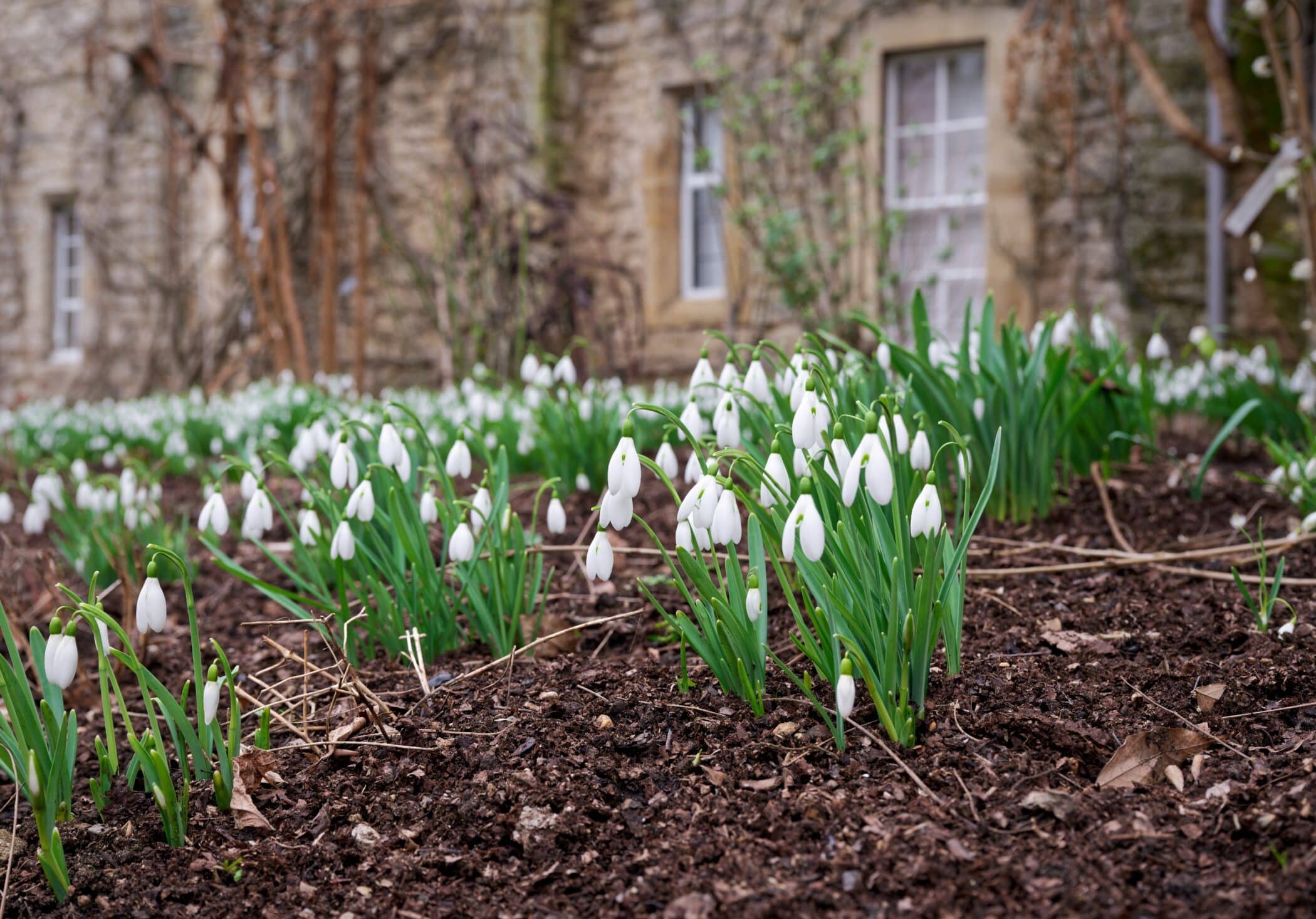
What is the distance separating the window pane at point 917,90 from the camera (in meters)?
8.09

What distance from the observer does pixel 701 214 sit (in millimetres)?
9195

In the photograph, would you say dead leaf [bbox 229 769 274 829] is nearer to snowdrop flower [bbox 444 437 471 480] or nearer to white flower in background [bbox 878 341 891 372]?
snowdrop flower [bbox 444 437 471 480]

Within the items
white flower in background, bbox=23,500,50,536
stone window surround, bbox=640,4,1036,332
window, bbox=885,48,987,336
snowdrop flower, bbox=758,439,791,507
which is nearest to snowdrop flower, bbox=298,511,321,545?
snowdrop flower, bbox=758,439,791,507

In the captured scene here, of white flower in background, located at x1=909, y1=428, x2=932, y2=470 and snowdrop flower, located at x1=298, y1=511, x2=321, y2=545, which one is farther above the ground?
white flower in background, located at x1=909, y1=428, x2=932, y2=470

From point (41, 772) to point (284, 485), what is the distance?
2.98 m

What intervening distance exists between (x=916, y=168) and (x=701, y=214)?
1793mm

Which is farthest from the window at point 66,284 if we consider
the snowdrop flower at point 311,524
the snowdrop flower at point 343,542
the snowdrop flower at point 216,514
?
the snowdrop flower at point 343,542

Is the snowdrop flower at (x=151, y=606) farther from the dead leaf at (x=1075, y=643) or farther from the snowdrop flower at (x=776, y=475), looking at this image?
the dead leaf at (x=1075, y=643)

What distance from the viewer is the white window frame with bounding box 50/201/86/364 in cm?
1237

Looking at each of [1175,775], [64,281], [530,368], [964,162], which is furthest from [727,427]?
[64,281]

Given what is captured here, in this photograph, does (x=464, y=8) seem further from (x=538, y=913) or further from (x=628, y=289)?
(x=538, y=913)

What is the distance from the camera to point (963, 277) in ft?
26.7

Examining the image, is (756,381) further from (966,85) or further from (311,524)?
(966,85)

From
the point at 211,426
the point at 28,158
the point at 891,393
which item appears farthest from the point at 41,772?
the point at 28,158
